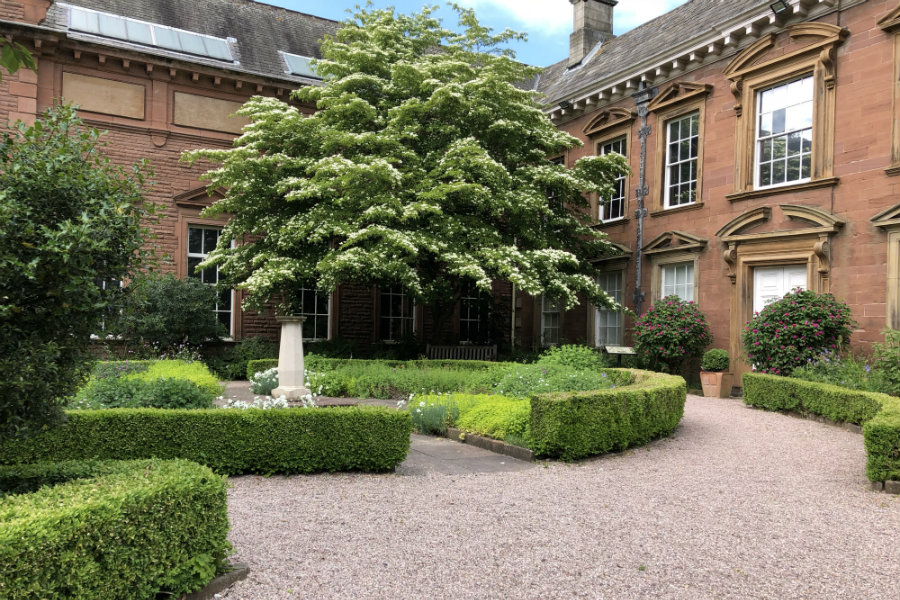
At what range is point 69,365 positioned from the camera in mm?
3756

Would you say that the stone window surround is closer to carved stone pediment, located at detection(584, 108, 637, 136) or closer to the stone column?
carved stone pediment, located at detection(584, 108, 637, 136)

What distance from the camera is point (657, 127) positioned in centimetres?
1642

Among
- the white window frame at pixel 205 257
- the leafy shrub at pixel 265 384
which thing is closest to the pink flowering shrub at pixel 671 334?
the leafy shrub at pixel 265 384

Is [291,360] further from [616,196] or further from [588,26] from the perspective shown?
[588,26]

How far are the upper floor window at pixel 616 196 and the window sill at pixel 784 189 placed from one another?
140 inches

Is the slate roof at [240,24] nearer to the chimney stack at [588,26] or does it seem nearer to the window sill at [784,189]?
the chimney stack at [588,26]

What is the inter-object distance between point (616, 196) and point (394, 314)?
7.23 meters

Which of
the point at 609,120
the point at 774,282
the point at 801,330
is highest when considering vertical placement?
the point at 609,120

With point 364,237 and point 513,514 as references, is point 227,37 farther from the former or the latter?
point 513,514

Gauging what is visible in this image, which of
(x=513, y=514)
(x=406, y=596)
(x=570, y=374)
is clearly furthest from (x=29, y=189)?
(x=570, y=374)

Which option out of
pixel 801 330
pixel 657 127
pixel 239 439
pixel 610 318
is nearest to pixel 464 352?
pixel 610 318

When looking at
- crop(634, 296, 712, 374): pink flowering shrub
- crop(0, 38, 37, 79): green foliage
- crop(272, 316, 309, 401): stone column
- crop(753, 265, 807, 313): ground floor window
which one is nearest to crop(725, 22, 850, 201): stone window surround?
crop(753, 265, 807, 313): ground floor window

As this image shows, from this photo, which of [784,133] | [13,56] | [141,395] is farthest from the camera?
[784,133]

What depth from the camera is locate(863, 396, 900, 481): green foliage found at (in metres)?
6.11
